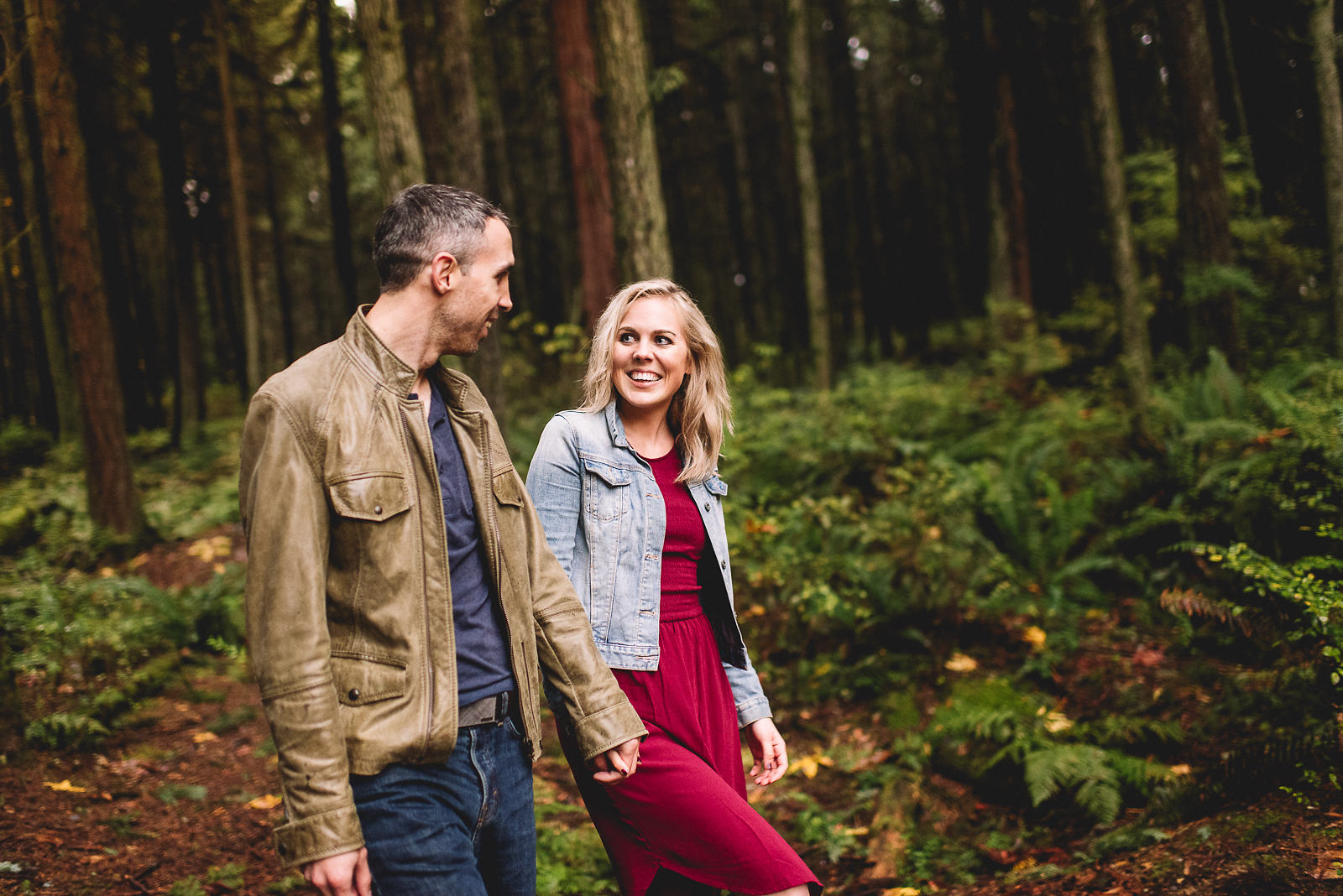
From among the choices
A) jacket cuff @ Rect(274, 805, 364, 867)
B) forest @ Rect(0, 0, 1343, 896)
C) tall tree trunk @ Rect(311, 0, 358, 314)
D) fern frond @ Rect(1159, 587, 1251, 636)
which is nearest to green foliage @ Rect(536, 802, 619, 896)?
forest @ Rect(0, 0, 1343, 896)

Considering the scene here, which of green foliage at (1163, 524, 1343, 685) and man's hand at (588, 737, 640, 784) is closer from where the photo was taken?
man's hand at (588, 737, 640, 784)

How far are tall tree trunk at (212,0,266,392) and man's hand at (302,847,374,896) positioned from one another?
544 inches

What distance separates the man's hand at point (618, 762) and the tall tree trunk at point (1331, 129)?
1011cm

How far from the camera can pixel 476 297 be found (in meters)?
2.29

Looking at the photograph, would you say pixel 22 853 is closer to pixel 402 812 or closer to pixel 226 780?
pixel 226 780

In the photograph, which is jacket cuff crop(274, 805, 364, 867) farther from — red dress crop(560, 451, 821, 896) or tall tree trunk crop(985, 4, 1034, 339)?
Result: tall tree trunk crop(985, 4, 1034, 339)

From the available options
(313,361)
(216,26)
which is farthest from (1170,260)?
(216,26)

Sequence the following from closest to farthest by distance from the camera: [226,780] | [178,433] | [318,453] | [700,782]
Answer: [318,453] → [700,782] → [226,780] → [178,433]

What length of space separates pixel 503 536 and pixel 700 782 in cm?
100

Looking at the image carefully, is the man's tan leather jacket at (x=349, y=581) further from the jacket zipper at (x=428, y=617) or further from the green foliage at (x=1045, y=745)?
the green foliage at (x=1045, y=745)

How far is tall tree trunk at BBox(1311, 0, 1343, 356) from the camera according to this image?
29.3 feet

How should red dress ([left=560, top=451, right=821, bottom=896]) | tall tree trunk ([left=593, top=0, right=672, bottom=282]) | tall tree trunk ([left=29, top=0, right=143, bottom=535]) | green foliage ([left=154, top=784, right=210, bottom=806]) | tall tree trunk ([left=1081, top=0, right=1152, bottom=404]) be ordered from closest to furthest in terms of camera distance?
red dress ([left=560, top=451, right=821, bottom=896]), green foliage ([left=154, top=784, right=210, bottom=806]), tall tree trunk ([left=593, top=0, right=672, bottom=282]), tall tree trunk ([left=29, top=0, right=143, bottom=535]), tall tree trunk ([left=1081, top=0, right=1152, bottom=404])

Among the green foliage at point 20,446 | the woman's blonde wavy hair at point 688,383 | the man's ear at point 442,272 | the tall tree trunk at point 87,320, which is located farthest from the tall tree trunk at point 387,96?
the green foliage at point 20,446

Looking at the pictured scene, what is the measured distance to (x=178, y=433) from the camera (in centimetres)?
1742
